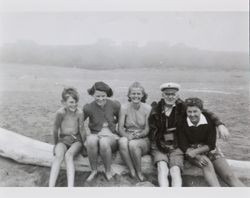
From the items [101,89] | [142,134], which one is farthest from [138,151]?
[101,89]

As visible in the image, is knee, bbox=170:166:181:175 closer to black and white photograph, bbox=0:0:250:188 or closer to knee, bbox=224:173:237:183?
black and white photograph, bbox=0:0:250:188

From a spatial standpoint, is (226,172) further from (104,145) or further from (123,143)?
(104,145)

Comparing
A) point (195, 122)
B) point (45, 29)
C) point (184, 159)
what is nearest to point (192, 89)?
point (195, 122)

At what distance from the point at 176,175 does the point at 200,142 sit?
39cm

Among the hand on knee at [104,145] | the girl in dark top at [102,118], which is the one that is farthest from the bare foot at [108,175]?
the hand on knee at [104,145]

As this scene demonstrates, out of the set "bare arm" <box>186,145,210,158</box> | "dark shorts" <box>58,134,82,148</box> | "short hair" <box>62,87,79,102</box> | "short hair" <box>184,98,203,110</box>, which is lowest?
"bare arm" <box>186,145,210,158</box>

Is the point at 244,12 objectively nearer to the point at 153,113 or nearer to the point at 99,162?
the point at 153,113

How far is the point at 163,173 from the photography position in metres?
3.11

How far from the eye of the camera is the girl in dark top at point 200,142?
3.13m

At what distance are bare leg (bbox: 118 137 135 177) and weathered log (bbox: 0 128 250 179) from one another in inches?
3.3

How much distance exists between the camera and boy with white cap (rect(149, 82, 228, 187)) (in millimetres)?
3129

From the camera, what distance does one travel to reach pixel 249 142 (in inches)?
143

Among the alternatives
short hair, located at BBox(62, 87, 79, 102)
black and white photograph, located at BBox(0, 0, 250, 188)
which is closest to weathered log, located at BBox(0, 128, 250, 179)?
black and white photograph, located at BBox(0, 0, 250, 188)

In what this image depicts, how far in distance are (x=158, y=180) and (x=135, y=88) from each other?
0.92 meters
